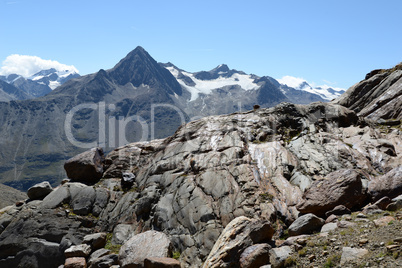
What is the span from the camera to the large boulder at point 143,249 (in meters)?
20.5

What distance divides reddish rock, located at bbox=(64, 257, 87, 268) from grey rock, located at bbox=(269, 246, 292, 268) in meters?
14.2

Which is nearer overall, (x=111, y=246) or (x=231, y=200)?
(x=231, y=200)

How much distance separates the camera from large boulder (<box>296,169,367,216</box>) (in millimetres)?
21078

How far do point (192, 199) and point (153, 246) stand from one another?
540cm

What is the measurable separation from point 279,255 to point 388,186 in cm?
1056

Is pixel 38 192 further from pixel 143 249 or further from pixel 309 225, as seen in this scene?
pixel 309 225

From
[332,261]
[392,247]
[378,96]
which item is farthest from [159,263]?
[378,96]

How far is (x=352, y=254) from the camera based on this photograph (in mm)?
14227

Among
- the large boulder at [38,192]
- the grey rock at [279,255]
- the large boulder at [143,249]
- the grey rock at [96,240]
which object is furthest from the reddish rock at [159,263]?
the large boulder at [38,192]

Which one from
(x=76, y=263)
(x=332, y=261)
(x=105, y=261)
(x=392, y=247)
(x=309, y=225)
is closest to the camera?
(x=392, y=247)

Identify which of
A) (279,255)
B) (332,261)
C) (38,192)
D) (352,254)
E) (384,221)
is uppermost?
(384,221)

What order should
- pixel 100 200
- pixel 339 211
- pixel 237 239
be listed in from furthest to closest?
pixel 100 200, pixel 339 211, pixel 237 239

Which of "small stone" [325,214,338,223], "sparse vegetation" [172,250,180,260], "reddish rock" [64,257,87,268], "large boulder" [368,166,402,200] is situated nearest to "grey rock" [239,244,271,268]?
"small stone" [325,214,338,223]

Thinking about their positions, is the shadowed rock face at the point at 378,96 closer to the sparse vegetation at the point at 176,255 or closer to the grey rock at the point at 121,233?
the sparse vegetation at the point at 176,255
